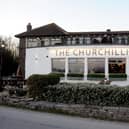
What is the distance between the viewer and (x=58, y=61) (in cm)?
4172

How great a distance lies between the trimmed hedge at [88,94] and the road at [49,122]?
6.41 ft

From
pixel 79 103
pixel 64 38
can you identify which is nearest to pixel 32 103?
pixel 79 103

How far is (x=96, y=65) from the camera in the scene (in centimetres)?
4053

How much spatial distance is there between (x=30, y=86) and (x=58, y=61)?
75.2 feet

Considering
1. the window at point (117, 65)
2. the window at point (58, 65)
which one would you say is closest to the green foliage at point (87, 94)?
the window at point (117, 65)

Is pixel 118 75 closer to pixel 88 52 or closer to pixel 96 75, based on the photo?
pixel 96 75

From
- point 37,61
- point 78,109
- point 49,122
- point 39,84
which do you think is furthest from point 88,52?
point 49,122

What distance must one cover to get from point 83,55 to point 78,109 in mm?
24779

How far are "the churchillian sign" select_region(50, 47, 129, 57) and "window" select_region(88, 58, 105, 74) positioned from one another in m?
0.70

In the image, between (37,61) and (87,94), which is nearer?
(87,94)

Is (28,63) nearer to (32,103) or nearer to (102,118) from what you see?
(32,103)

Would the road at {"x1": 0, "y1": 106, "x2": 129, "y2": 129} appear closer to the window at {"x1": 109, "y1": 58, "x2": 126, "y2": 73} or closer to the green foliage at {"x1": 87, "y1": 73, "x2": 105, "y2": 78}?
the green foliage at {"x1": 87, "y1": 73, "x2": 105, "y2": 78}

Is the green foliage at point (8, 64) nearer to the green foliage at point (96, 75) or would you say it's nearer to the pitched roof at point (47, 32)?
the pitched roof at point (47, 32)

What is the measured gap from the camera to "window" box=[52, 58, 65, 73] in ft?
137
